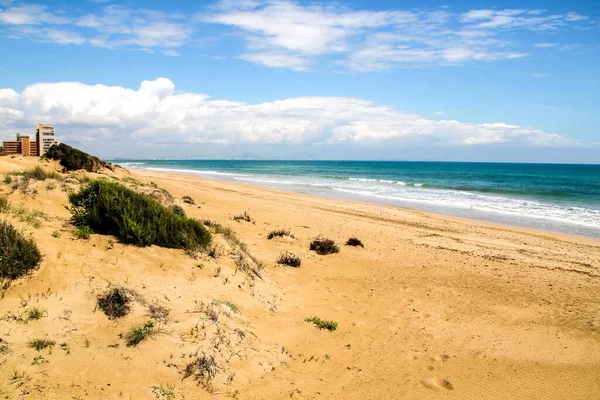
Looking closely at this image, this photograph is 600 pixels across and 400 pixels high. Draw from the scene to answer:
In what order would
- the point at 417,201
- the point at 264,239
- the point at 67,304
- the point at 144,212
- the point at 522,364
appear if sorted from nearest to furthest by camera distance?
1. the point at 67,304
2. the point at 522,364
3. the point at 144,212
4. the point at 264,239
5. the point at 417,201

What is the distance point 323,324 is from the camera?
6.40 meters

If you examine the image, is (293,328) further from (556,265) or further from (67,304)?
(556,265)

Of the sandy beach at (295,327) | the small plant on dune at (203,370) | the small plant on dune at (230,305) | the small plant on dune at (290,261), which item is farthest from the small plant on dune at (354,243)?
the small plant on dune at (203,370)

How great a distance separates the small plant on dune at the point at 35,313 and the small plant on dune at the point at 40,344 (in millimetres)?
363

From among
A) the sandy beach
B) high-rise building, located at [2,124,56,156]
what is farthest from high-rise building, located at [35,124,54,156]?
the sandy beach

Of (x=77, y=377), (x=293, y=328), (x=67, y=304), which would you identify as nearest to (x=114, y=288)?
(x=67, y=304)

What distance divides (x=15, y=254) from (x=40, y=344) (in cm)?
150

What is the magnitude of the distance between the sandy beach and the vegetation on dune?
12672mm

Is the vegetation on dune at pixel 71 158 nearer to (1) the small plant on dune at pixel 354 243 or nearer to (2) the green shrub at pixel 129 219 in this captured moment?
(2) the green shrub at pixel 129 219

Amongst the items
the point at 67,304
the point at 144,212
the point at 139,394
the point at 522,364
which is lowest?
the point at 522,364

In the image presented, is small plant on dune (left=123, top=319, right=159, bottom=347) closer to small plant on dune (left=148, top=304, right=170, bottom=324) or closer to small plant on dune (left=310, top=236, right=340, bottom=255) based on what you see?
small plant on dune (left=148, top=304, right=170, bottom=324)

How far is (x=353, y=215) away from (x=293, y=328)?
14180 millimetres

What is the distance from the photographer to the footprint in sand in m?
5.05

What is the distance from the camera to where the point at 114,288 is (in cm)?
506
